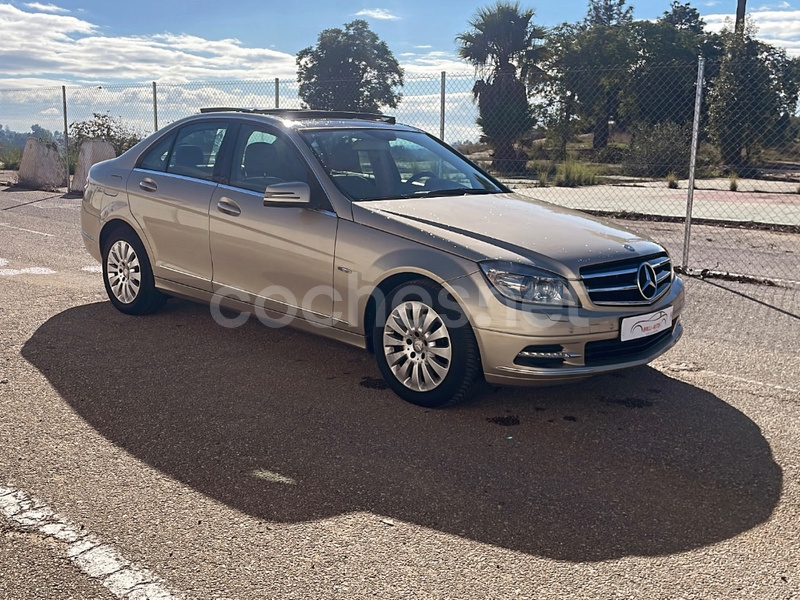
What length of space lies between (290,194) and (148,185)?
5.76 ft

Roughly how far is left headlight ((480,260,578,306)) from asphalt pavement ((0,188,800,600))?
2.30 ft

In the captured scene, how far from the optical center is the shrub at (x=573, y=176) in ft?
73.0

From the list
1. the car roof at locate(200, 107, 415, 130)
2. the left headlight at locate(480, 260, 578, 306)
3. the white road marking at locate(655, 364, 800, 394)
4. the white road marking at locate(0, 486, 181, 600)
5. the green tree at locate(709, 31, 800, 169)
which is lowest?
the white road marking at locate(0, 486, 181, 600)

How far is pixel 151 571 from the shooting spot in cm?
291

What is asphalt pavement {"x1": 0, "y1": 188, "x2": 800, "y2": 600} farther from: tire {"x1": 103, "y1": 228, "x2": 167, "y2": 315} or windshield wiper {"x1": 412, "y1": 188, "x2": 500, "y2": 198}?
windshield wiper {"x1": 412, "y1": 188, "x2": 500, "y2": 198}

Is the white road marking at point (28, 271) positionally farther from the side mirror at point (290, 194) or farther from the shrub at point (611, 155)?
the shrub at point (611, 155)

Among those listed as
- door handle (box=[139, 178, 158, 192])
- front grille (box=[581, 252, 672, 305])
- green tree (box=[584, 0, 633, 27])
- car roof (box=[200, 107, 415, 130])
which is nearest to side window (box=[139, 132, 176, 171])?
door handle (box=[139, 178, 158, 192])

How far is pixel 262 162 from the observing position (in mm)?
5586

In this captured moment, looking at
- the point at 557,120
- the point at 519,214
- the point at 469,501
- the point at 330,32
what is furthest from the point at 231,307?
the point at 330,32

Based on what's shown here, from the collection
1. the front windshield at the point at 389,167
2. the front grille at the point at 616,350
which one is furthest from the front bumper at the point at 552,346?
the front windshield at the point at 389,167

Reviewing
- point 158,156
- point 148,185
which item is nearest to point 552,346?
point 148,185

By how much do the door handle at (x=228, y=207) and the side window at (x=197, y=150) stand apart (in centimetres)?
32

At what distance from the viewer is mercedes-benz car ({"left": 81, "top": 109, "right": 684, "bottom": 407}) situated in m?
4.30

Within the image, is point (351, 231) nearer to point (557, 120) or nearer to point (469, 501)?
point (469, 501)
